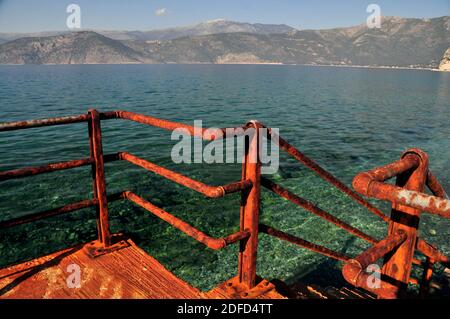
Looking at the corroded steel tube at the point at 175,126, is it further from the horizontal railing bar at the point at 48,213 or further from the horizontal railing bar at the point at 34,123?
the horizontal railing bar at the point at 48,213

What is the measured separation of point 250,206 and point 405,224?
1.24 metres

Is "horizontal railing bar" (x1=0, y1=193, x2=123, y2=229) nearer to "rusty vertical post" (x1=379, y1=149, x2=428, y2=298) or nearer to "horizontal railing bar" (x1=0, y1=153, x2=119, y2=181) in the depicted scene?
"horizontal railing bar" (x1=0, y1=153, x2=119, y2=181)

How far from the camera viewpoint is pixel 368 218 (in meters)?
10.8

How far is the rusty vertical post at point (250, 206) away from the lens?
2.62 metres

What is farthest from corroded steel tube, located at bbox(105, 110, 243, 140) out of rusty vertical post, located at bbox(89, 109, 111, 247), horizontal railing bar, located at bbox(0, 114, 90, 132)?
horizontal railing bar, located at bbox(0, 114, 90, 132)

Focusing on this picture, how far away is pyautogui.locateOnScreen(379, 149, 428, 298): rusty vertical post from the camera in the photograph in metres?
2.12

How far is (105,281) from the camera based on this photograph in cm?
368

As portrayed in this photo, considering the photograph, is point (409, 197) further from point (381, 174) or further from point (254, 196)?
point (254, 196)

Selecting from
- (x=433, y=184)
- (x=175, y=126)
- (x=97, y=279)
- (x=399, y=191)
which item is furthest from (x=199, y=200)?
(x=399, y=191)
